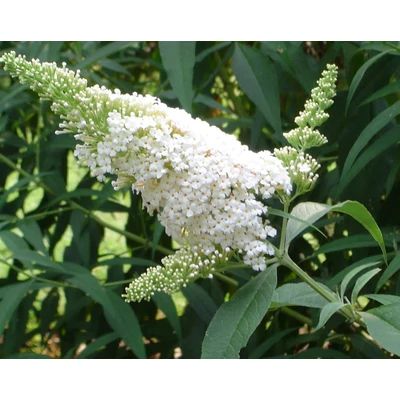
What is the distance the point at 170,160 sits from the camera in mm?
794

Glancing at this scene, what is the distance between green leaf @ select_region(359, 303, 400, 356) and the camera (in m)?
0.77

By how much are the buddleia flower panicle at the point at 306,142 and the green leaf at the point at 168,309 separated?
2.53ft

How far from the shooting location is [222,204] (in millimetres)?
790

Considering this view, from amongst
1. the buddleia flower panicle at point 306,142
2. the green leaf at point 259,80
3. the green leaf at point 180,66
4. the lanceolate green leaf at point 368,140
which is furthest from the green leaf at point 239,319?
the green leaf at point 259,80

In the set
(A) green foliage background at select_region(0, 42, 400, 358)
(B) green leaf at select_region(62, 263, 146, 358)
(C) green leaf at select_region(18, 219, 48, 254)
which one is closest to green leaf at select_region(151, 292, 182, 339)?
(A) green foliage background at select_region(0, 42, 400, 358)

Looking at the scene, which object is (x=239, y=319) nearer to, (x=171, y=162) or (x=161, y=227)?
(x=171, y=162)

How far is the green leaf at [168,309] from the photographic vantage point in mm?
1581

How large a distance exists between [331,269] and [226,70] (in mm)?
745

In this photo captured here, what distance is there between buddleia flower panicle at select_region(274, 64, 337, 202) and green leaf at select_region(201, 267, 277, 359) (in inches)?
5.2

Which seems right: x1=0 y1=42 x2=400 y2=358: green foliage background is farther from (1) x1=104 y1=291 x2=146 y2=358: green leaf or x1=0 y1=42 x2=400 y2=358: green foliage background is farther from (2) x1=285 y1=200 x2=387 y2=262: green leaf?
(2) x1=285 y1=200 x2=387 y2=262: green leaf
